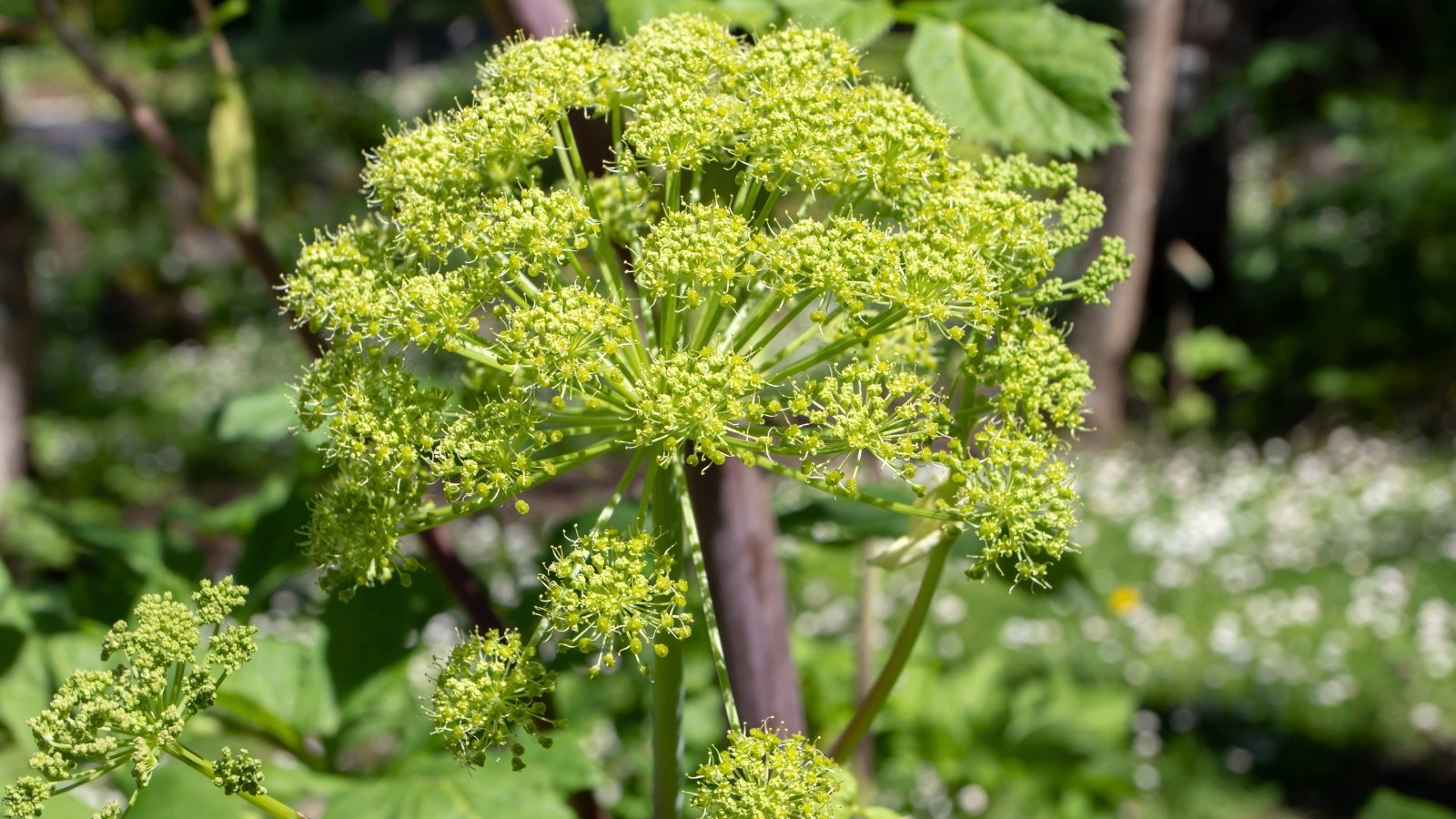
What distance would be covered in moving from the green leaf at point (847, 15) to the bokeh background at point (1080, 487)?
0.11 feet

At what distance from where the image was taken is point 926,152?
1.05 metres

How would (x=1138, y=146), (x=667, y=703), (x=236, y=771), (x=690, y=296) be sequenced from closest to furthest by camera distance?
(x=236, y=771) → (x=690, y=296) → (x=667, y=703) → (x=1138, y=146)

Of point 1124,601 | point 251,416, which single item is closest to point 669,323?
point 251,416

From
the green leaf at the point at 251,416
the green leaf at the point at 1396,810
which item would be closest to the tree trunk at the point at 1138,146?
the green leaf at the point at 1396,810

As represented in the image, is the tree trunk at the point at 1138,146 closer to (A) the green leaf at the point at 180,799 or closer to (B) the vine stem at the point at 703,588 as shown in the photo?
(B) the vine stem at the point at 703,588

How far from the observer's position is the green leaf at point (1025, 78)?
152 cm

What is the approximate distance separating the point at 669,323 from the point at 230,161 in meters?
1.48

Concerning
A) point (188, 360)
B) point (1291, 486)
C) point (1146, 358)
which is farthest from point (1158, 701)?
point (188, 360)

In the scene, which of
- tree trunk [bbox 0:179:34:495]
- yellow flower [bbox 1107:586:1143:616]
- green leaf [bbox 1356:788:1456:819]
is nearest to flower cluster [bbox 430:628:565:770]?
green leaf [bbox 1356:788:1456:819]

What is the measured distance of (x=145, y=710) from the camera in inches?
36.2

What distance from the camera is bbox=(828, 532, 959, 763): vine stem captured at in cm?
113

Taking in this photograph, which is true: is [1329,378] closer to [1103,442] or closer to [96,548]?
[1103,442]

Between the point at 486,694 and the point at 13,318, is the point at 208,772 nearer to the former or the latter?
the point at 486,694

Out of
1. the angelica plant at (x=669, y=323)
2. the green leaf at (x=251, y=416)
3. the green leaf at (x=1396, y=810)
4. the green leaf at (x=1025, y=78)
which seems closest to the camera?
the angelica plant at (x=669, y=323)
